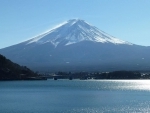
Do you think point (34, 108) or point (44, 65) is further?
point (44, 65)

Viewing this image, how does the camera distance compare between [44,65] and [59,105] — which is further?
[44,65]

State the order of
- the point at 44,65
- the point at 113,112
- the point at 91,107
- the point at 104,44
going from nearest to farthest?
the point at 113,112
the point at 91,107
the point at 44,65
the point at 104,44

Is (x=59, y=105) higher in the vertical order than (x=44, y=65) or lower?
lower

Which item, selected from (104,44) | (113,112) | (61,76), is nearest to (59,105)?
(113,112)

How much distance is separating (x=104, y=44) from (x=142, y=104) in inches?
5487

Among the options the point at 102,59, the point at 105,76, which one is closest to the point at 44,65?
the point at 102,59

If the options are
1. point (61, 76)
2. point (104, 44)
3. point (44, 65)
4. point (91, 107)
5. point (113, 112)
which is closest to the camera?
point (113, 112)

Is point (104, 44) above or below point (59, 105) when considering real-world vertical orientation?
above

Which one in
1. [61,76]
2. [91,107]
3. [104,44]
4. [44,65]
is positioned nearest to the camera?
Result: [91,107]

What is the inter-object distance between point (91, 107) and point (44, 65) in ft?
409

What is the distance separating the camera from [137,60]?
156 meters

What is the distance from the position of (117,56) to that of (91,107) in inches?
5220

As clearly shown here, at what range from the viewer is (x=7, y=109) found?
1140 inches

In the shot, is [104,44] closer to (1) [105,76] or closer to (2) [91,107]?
(1) [105,76]
